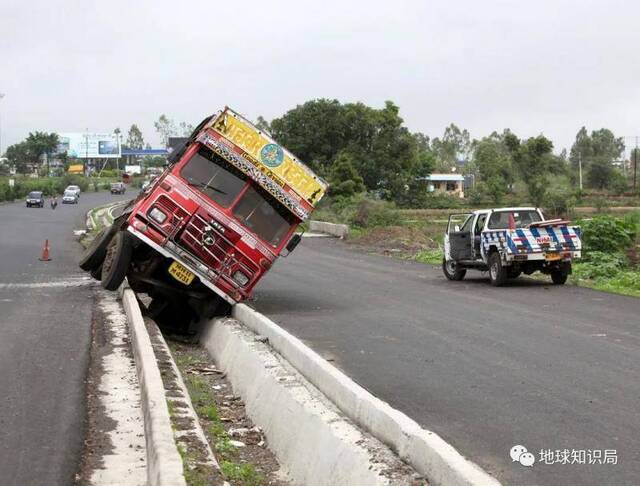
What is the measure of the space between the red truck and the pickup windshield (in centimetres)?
702

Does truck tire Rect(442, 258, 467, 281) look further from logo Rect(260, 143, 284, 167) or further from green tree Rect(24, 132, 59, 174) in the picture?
green tree Rect(24, 132, 59, 174)

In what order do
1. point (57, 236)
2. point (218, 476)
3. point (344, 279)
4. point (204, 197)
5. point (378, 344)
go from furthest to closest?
point (57, 236)
point (344, 279)
point (204, 197)
point (378, 344)
point (218, 476)

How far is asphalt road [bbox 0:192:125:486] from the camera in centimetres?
709

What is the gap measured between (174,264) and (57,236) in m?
29.2

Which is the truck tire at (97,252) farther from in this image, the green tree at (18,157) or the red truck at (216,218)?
the green tree at (18,157)

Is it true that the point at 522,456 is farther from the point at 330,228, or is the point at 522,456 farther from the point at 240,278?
the point at 330,228

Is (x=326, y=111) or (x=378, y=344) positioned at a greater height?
(x=326, y=111)

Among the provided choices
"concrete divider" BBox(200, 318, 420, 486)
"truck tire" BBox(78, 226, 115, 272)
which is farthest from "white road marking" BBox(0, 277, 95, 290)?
"concrete divider" BBox(200, 318, 420, 486)

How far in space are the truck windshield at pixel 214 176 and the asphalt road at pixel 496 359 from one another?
2399 millimetres

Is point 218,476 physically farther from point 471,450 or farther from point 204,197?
point 204,197

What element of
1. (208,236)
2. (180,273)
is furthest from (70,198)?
(180,273)

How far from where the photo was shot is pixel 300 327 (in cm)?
1417

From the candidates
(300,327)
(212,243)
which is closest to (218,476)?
(300,327)

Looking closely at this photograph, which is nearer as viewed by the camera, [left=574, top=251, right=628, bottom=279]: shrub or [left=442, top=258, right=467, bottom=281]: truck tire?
[left=442, top=258, right=467, bottom=281]: truck tire
